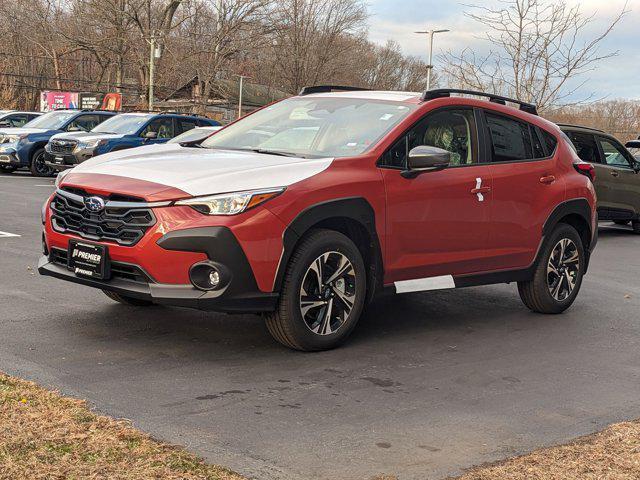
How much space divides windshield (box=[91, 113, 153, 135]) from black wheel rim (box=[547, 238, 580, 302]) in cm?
1479

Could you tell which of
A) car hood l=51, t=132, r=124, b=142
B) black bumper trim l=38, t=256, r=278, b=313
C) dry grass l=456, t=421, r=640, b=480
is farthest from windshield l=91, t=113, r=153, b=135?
dry grass l=456, t=421, r=640, b=480

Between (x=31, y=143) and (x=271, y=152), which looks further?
(x=31, y=143)

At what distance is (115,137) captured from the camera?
20.8m

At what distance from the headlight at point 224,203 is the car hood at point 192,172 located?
A: 0.04 meters

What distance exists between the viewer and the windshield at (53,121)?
23419 mm

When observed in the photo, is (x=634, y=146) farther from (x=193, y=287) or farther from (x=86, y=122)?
(x=193, y=287)

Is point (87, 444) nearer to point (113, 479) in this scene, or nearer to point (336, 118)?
point (113, 479)

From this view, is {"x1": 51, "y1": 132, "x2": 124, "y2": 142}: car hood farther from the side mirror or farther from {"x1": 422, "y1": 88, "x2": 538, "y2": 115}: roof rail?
the side mirror


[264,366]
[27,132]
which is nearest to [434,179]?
[264,366]

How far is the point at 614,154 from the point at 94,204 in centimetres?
1193

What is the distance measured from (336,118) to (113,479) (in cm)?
385

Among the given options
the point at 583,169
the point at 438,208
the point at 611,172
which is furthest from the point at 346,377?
the point at 611,172

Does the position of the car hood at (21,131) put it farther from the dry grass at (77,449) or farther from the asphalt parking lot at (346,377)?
the dry grass at (77,449)

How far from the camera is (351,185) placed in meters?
6.09
